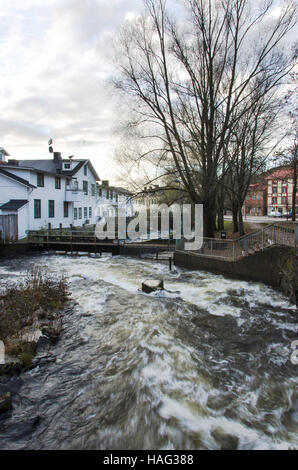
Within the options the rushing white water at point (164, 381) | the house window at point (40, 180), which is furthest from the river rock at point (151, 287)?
the house window at point (40, 180)

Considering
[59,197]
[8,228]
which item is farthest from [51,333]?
[59,197]

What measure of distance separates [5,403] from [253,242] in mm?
11854

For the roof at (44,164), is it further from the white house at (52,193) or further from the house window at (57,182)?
the house window at (57,182)

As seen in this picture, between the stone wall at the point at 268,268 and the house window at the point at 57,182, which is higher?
the house window at the point at 57,182

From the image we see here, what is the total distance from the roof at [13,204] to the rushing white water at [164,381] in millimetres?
16614

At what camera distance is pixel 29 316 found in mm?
8727

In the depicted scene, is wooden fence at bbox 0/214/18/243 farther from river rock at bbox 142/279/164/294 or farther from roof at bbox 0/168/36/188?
river rock at bbox 142/279/164/294

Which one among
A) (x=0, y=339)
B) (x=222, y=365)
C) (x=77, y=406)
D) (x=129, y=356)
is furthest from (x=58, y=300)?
(x=222, y=365)

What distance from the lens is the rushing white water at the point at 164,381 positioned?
448 centimetres

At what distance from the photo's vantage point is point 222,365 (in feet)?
21.2

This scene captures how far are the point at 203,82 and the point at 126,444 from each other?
66.1 ft

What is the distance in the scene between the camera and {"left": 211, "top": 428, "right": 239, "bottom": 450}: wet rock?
426cm

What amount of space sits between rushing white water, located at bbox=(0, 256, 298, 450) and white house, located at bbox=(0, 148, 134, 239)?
36.9ft

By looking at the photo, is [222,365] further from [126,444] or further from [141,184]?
[141,184]
